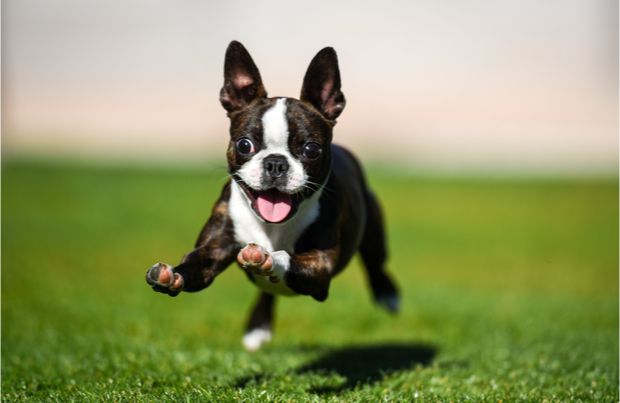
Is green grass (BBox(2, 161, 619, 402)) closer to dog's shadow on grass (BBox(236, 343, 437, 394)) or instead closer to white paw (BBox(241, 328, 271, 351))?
dog's shadow on grass (BBox(236, 343, 437, 394))

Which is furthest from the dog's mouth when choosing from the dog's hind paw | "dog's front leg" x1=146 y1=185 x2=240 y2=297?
the dog's hind paw

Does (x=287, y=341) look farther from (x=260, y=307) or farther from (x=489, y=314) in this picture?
(x=489, y=314)

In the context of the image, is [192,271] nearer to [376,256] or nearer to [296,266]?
[296,266]

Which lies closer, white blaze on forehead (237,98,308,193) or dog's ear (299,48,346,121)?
white blaze on forehead (237,98,308,193)

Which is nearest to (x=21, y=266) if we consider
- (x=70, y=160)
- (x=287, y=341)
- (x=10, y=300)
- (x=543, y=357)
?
(x=10, y=300)

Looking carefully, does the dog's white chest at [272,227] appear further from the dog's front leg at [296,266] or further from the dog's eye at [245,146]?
the dog's eye at [245,146]

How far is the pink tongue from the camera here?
521 centimetres

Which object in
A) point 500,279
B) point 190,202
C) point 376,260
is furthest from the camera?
point 190,202

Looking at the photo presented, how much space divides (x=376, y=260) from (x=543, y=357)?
1816mm

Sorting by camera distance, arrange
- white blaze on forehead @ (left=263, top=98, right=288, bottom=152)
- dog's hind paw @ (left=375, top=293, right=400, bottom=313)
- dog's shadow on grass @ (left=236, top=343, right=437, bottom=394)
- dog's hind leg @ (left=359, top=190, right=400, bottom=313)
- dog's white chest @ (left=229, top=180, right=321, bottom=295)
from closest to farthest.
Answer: white blaze on forehead @ (left=263, top=98, right=288, bottom=152) → dog's white chest @ (left=229, top=180, right=321, bottom=295) → dog's shadow on grass @ (left=236, top=343, right=437, bottom=394) → dog's hind leg @ (left=359, top=190, right=400, bottom=313) → dog's hind paw @ (left=375, top=293, right=400, bottom=313)

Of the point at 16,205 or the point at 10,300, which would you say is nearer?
the point at 10,300

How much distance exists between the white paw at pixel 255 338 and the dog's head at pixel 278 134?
253 cm

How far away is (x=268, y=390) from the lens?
18.3 feet

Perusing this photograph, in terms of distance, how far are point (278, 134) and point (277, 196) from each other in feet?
1.32
